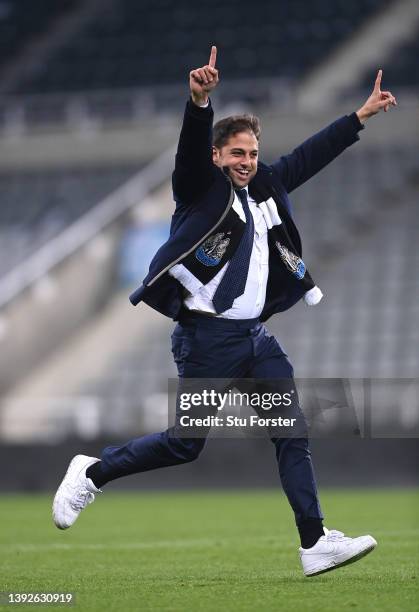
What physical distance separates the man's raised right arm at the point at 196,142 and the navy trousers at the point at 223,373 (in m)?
0.54

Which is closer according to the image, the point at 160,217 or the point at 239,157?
the point at 239,157

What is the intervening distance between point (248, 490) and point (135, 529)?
518cm

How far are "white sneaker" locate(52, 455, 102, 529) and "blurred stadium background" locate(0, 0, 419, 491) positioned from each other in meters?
8.51

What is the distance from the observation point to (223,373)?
5.36m

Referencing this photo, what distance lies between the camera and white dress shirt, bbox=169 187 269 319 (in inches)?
210

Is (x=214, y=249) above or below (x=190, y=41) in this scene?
below

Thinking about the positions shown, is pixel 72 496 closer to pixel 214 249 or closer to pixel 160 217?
pixel 214 249

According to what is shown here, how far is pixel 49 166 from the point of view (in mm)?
23109

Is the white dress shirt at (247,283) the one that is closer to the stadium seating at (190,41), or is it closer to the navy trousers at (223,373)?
the navy trousers at (223,373)

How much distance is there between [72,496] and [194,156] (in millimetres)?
1535

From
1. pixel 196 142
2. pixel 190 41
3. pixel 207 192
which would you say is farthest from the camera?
pixel 190 41

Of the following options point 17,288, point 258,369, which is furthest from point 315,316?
point 258,369

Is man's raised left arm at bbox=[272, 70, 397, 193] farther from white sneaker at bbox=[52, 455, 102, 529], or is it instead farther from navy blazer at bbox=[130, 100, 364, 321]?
white sneaker at bbox=[52, 455, 102, 529]

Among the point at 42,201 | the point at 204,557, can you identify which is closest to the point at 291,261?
the point at 204,557
